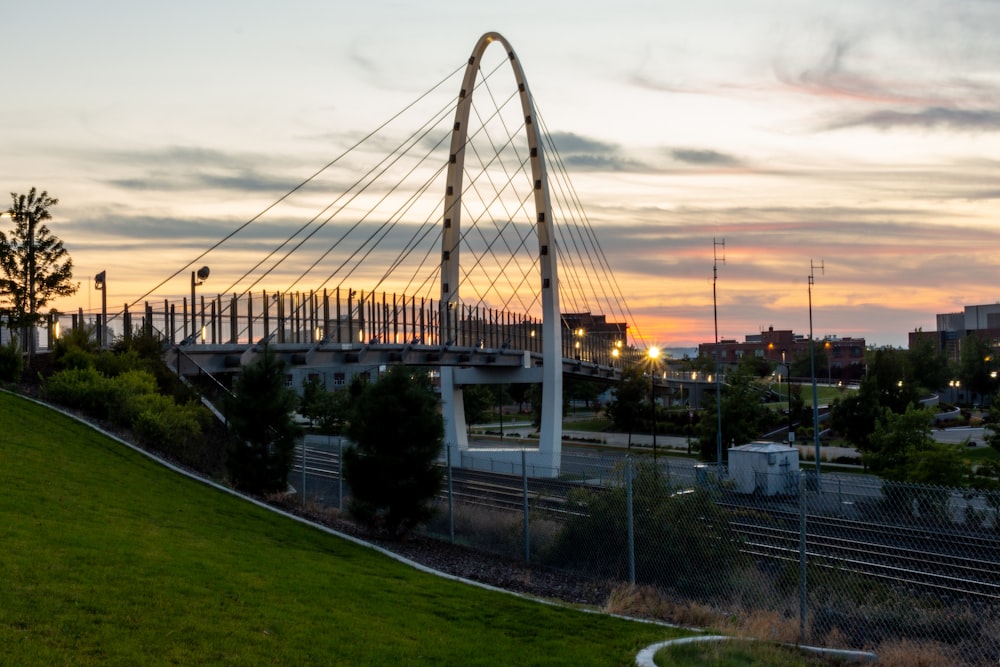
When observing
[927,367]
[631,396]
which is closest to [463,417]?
[631,396]

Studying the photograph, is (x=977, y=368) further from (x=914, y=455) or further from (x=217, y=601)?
(x=217, y=601)

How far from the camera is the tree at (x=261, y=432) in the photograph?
82.8 feet

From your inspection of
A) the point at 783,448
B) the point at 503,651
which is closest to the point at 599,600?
the point at 503,651

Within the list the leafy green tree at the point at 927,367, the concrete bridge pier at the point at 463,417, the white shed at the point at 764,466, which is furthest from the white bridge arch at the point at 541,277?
the leafy green tree at the point at 927,367

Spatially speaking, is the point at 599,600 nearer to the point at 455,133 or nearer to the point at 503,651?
the point at 503,651

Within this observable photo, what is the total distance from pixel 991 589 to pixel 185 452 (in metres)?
19.2

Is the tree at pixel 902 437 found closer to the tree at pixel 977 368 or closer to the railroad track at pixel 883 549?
the railroad track at pixel 883 549

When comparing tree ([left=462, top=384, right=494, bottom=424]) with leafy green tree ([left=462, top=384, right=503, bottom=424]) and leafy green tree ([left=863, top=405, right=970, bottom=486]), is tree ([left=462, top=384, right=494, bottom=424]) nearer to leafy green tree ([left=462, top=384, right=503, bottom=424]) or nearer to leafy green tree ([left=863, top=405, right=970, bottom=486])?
leafy green tree ([left=462, top=384, right=503, bottom=424])

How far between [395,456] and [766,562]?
8185mm

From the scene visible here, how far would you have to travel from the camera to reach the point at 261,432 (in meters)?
25.4

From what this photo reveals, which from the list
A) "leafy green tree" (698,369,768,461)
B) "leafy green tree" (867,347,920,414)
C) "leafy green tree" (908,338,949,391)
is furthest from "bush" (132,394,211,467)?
"leafy green tree" (908,338,949,391)

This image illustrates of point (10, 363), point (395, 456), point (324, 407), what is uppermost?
point (10, 363)

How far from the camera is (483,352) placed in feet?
169

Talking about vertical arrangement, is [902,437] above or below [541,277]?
below
